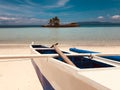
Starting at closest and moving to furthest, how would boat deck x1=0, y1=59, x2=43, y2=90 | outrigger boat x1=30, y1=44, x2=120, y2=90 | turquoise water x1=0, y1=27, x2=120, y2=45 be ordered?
outrigger boat x1=30, y1=44, x2=120, y2=90 < boat deck x1=0, y1=59, x2=43, y2=90 < turquoise water x1=0, y1=27, x2=120, y2=45

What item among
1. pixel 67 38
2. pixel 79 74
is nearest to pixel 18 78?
pixel 79 74

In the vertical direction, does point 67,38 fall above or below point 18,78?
below

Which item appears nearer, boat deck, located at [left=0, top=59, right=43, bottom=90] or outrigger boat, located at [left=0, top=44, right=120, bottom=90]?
outrigger boat, located at [left=0, top=44, right=120, bottom=90]

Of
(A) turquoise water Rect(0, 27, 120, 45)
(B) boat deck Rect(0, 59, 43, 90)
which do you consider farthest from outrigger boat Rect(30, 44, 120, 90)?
(A) turquoise water Rect(0, 27, 120, 45)

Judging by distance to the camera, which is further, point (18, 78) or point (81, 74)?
point (18, 78)

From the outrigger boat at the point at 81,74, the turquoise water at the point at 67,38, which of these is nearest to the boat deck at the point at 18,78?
the outrigger boat at the point at 81,74

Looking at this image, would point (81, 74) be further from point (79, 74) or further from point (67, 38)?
point (67, 38)

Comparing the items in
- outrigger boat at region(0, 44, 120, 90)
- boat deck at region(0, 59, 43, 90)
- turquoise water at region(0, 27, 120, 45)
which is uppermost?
outrigger boat at region(0, 44, 120, 90)

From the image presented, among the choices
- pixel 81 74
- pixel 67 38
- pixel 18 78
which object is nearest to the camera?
pixel 81 74

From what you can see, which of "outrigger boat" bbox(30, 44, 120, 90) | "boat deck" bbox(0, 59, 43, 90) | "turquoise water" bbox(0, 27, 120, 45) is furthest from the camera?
"turquoise water" bbox(0, 27, 120, 45)

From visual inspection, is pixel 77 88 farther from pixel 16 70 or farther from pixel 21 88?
pixel 16 70

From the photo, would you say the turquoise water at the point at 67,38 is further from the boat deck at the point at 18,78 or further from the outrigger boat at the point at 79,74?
the outrigger boat at the point at 79,74

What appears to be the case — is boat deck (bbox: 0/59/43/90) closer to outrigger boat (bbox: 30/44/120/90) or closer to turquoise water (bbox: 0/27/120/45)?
outrigger boat (bbox: 30/44/120/90)

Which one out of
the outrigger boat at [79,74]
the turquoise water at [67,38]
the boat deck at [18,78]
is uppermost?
the outrigger boat at [79,74]
